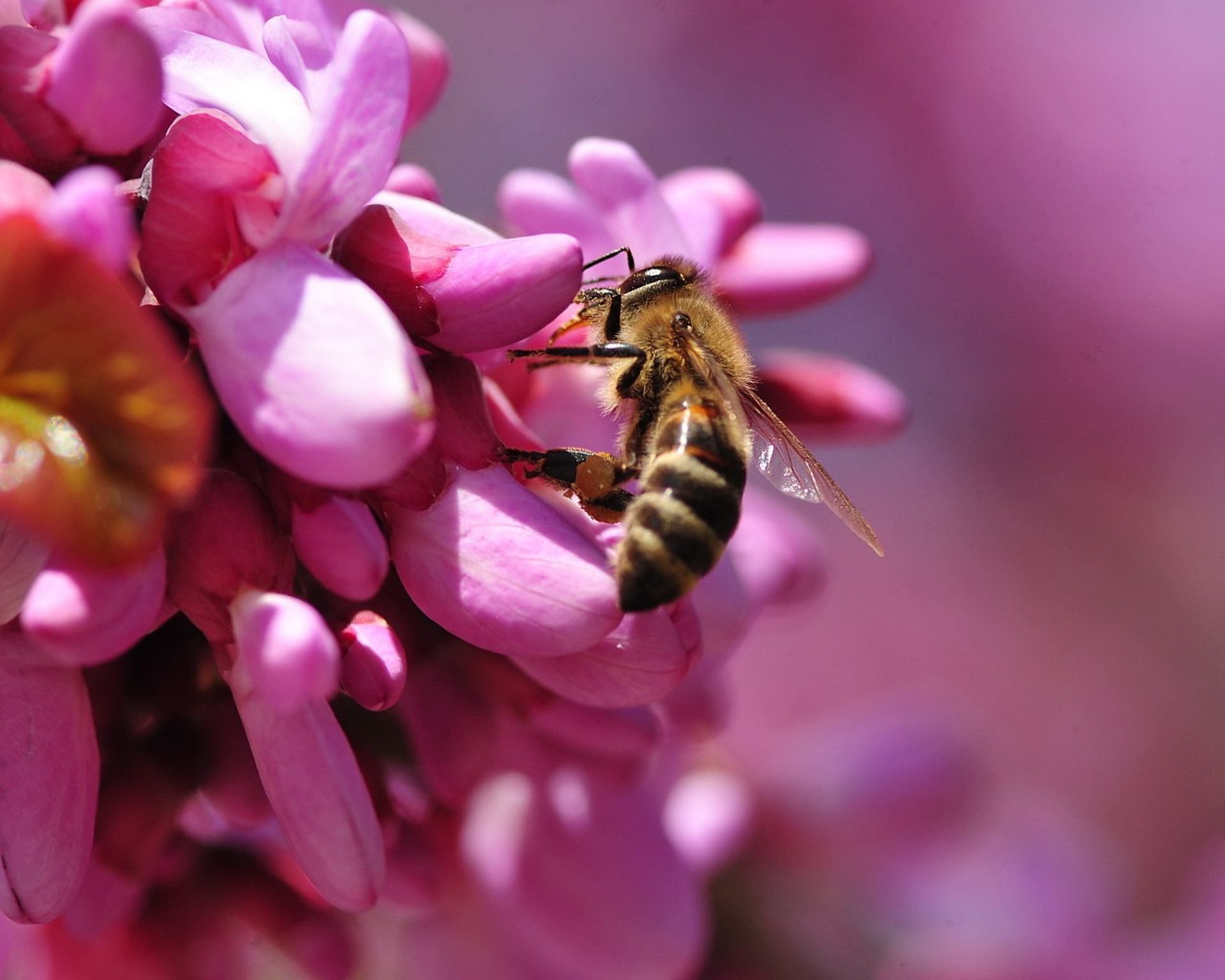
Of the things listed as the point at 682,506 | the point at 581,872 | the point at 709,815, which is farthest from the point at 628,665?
the point at 709,815

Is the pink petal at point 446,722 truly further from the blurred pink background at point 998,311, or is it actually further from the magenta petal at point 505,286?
the blurred pink background at point 998,311

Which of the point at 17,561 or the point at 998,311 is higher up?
the point at 17,561

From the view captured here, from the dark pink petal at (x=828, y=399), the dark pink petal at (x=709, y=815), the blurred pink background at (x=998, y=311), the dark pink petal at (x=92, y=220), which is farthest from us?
the blurred pink background at (x=998, y=311)

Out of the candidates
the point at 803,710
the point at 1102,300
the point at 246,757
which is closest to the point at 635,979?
the point at 246,757

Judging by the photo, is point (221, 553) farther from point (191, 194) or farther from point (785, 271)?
point (785, 271)

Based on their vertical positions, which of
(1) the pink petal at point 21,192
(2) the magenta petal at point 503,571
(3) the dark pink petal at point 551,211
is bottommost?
(2) the magenta petal at point 503,571

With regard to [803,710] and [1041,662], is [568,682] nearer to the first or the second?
[803,710]

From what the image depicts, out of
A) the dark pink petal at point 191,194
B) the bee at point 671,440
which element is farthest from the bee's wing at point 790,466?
the dark pink petal at point 191,194
